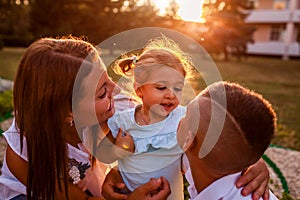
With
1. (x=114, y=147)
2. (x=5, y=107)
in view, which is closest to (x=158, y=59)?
(x=114, y=147)

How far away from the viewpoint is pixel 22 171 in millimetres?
2047

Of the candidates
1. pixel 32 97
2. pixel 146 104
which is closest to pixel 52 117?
pixel 32 97

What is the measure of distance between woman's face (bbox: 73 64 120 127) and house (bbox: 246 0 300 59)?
30408 mm

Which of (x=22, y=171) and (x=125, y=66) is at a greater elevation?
(x=125, y=66)

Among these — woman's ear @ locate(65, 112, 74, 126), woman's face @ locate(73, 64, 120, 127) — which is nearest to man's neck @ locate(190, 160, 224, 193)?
woman's face @ locate(73, 64, 120, 127)

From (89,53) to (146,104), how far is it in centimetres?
42

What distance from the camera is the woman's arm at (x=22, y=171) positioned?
2.01 metres

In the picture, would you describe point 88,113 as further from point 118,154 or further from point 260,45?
point 260,45

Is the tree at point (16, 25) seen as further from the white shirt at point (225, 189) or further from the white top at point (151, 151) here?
the white shirt at point (225, 189)

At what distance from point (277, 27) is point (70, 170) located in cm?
3382

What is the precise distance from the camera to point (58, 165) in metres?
1.91

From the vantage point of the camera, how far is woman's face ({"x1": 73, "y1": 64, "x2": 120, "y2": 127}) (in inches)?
74.4

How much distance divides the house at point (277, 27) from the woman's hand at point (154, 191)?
30.5m

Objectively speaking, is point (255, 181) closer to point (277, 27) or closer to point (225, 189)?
point (225, 189)
